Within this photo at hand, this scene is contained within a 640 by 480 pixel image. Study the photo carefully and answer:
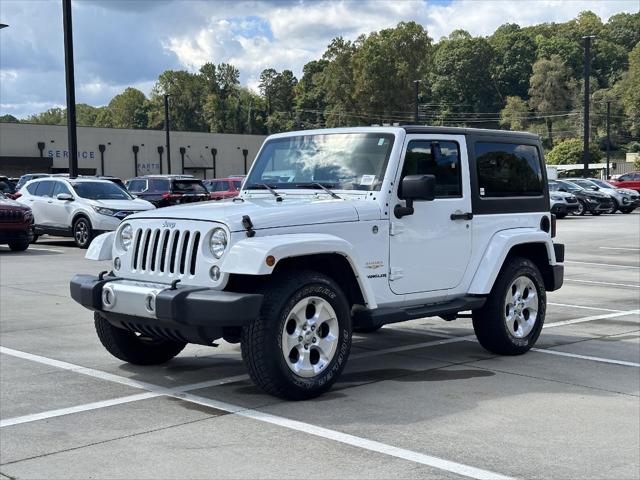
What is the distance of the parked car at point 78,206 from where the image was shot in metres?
20.2

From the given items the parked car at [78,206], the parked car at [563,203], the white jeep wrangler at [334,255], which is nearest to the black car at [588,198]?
the parked car at [563,203]

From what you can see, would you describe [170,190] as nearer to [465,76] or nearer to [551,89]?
[551,89]

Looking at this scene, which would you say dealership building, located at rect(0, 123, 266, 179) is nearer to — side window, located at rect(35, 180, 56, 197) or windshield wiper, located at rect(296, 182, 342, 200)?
side window, located at rect(35, 180, 56, 197)

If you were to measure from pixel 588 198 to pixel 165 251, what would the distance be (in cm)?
3258

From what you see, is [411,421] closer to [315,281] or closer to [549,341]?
[315,281]

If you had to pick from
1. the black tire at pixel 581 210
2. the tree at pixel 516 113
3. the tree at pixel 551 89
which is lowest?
the black tire at pixel 581 210

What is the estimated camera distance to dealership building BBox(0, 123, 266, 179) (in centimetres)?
5541

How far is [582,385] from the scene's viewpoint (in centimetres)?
696

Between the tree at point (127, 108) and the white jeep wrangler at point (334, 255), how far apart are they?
160 metres

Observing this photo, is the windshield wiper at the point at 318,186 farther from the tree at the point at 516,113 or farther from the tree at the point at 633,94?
the tree at the point at 516,113

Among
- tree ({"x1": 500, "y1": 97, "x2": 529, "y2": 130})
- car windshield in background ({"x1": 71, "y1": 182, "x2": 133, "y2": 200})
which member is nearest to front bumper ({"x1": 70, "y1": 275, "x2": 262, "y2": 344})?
car windshield in background ({"x1": 71, "y1": 182, "x2": 133, "y2": 200})

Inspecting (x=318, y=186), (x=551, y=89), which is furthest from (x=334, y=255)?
(x=551, y=89)

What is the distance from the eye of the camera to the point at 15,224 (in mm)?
18750

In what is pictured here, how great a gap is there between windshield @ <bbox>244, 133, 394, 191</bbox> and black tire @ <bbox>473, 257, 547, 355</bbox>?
1.69 meters
